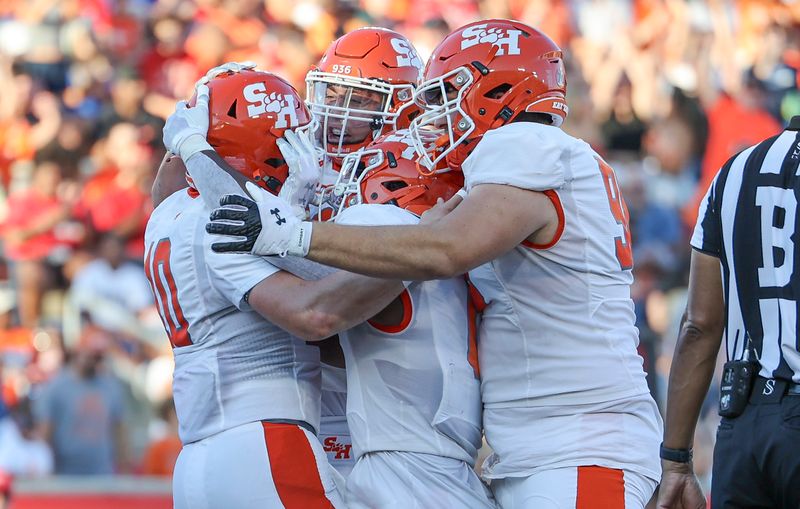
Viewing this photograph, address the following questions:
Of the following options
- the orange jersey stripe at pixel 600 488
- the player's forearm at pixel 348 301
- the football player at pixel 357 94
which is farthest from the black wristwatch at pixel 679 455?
the player's forearm at pixel 348 301

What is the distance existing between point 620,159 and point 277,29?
355 cm

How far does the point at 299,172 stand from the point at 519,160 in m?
0.77

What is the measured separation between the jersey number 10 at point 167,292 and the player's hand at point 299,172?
410 millimetres

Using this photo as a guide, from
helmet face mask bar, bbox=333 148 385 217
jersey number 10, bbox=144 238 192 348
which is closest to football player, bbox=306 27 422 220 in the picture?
helmet face mask bar, bbox=333 148 385 217

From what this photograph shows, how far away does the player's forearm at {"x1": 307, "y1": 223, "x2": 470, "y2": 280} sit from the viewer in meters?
3.22

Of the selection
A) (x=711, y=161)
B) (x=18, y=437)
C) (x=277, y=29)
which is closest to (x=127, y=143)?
(x=277, y=29)

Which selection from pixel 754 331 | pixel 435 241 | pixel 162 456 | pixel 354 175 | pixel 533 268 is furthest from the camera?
pixel 162 456

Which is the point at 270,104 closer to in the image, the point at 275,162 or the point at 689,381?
the point at 275,162

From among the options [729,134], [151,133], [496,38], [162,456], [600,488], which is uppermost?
[496,38]

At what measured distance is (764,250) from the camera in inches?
150

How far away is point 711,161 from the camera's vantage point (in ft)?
32.9

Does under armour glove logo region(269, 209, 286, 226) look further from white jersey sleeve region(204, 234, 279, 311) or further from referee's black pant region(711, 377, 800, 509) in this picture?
referee's black pant region(711, 377, 800, 509)

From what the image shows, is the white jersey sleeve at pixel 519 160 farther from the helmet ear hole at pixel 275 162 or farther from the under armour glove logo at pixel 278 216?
the helmet ear hole at pixel 275 162

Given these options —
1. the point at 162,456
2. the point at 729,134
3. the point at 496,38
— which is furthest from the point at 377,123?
the point at 729,134
